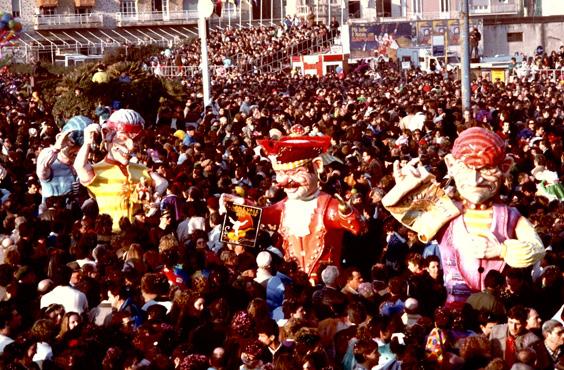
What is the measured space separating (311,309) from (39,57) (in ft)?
199

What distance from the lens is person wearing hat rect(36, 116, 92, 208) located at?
12.9 meters

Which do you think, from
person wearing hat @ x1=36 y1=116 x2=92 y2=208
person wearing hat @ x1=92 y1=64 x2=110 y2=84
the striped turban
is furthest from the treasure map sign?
person wearing hat @ x1=92 y1=64 x2=110 y2=84

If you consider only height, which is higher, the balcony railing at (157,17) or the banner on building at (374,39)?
the balcony railing at (157,17)

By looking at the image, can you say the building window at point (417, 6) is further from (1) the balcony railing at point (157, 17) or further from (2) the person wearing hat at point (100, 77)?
(2) the person wearing hat at point (100, 77)

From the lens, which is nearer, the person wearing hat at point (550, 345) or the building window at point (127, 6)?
the person wearing hat at point (550, 345)

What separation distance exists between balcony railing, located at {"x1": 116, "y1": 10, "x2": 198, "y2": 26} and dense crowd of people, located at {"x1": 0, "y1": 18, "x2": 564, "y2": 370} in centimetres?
5477

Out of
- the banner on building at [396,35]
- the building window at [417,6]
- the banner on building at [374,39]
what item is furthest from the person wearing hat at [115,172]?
the building window at [417,6]

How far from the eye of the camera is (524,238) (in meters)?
9.22

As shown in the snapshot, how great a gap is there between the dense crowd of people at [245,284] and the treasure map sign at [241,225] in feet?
0.38

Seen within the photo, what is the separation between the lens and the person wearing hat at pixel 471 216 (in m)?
9.21

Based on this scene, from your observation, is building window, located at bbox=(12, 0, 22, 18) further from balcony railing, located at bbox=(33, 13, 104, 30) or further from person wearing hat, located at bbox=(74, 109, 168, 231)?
person wearing hat, located at bbox=(74, 109, 168, 231)

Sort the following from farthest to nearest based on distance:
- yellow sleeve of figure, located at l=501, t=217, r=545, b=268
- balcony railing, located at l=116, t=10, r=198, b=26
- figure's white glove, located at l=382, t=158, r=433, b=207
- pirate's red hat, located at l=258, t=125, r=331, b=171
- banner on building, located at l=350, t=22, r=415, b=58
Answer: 1. balcony railing, located at l=116, t=10, r=198, b=26
2. banner on building, located at l=350, t=22, r=415, b=58
3. pirate's red hat, located at l=258, t=125, r=331, b=171
4. figure's white glove, located at l=382, t=158, r=433, b=207
5. yellow sleeve of figure, located at l=501, t=217, r=545, b=268

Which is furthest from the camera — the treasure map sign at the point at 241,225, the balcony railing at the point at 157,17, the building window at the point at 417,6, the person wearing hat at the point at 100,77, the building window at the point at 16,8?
the building window at the point at 16,8

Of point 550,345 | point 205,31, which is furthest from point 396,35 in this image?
point 550,345
